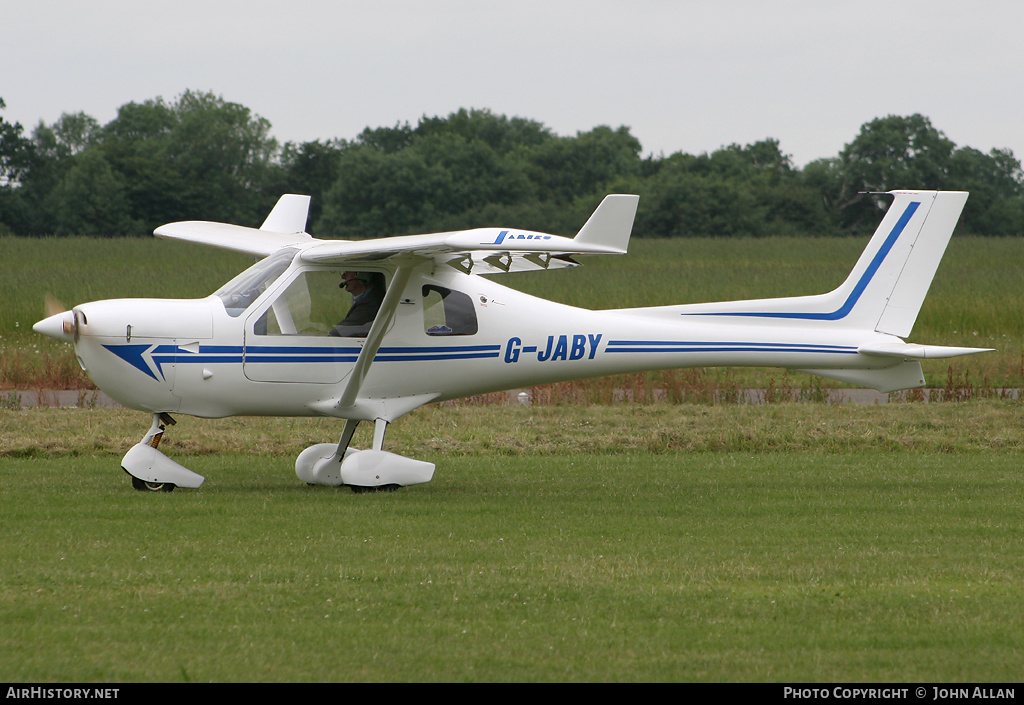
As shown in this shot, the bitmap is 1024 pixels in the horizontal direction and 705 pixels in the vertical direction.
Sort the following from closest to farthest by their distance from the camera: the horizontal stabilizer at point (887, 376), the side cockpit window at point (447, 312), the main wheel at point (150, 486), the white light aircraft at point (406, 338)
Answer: the white light aircraft at point (406, 338)
the main wheel at point (150, 486)
the side cockpit window at point (447, 312)
the horizontal stabilizer at point (887, 376)

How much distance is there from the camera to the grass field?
5457 millimetres

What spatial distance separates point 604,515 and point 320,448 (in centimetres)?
320

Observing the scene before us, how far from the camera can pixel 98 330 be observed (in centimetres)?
1022

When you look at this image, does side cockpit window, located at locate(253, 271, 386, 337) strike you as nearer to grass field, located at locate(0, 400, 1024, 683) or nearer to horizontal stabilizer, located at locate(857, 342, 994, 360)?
grass field, located at locate(0, 400, 1024, 683)

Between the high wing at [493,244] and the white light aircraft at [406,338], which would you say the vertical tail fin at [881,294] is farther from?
the high wing at [493,244]

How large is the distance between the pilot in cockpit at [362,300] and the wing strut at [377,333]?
0.79 ft

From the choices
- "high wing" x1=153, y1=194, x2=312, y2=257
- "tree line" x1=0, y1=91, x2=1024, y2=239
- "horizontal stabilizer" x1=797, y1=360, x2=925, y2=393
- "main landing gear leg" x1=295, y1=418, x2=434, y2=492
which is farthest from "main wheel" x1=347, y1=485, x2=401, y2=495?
"tree line" x1=0, y1=91, x2=1024, y2=239

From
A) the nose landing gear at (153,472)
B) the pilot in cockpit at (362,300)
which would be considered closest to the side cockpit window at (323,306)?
the pilot in cockpit at (362,300)

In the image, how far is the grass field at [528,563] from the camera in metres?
5.46
